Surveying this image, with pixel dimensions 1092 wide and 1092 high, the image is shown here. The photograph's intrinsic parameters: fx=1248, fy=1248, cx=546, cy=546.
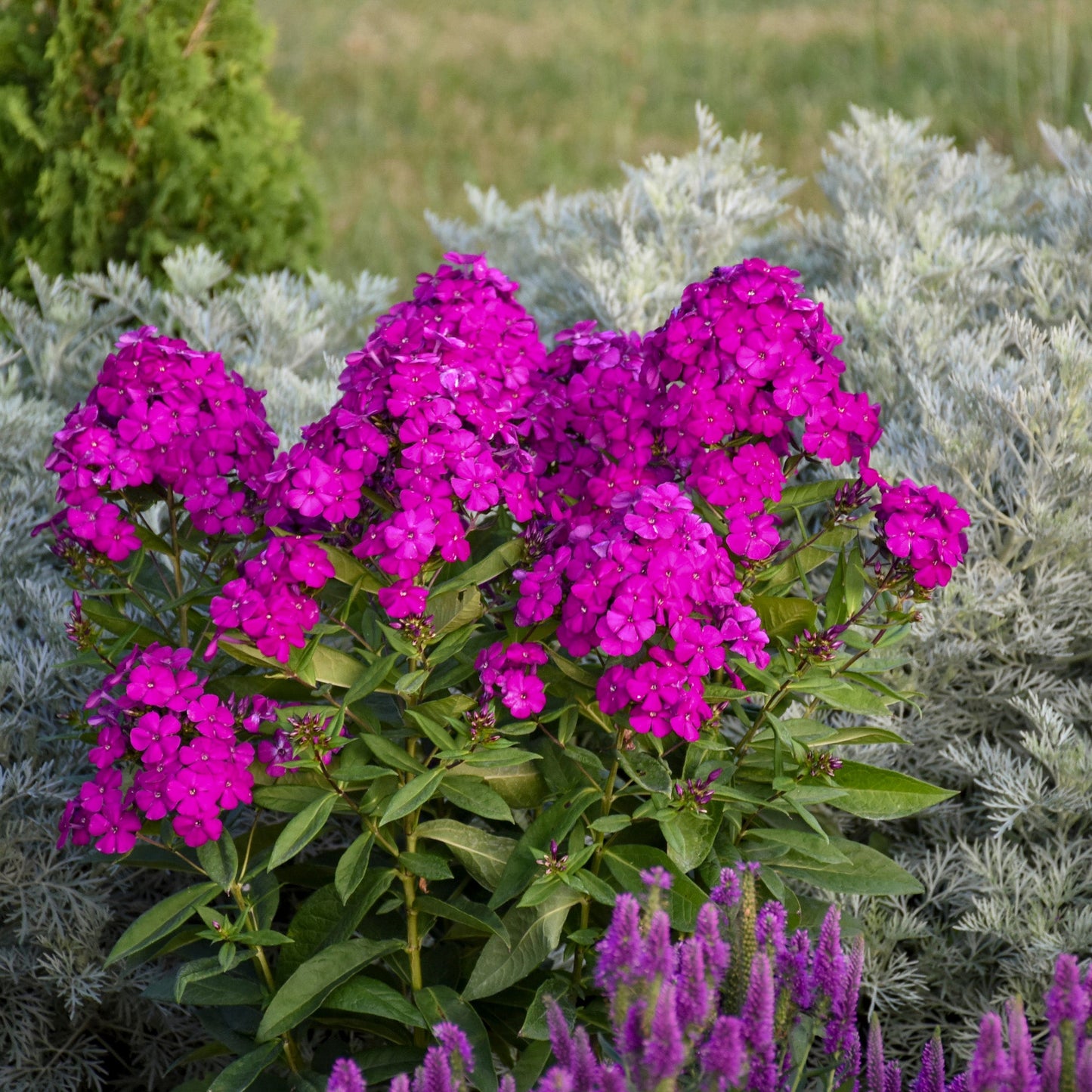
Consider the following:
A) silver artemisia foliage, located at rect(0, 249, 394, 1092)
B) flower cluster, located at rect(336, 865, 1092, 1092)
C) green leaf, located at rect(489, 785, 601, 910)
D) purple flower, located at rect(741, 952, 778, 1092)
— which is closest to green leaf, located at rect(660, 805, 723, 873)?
green leaf, located at rect(489, 785, 601, 910)

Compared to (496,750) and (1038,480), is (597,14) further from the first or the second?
(496,750)

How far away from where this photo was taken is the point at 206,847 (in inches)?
81.7

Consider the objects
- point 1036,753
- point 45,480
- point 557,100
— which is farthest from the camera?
point 557,100

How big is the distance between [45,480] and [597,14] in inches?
495

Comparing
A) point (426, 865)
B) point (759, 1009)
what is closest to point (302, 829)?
point (426, 865)

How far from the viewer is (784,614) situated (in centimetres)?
217

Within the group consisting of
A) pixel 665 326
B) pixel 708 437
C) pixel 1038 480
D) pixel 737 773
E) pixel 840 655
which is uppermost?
pixel 665 326

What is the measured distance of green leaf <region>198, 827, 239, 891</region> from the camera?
6.63 ft

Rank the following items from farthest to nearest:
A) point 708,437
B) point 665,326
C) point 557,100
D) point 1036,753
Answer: point 557,100 → point 1036,753 → point 665,326 → point 708,437

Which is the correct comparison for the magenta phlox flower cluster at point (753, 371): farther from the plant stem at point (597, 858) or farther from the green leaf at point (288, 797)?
the green leaf at point (288, 797)

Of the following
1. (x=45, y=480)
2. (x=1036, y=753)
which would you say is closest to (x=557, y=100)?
(x=45, y=480)

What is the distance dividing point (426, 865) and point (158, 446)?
87 cm

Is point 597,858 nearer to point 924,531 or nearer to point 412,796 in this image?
point 412,796

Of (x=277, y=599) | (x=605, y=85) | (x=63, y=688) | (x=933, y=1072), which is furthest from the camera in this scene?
(x=605, y=85)
